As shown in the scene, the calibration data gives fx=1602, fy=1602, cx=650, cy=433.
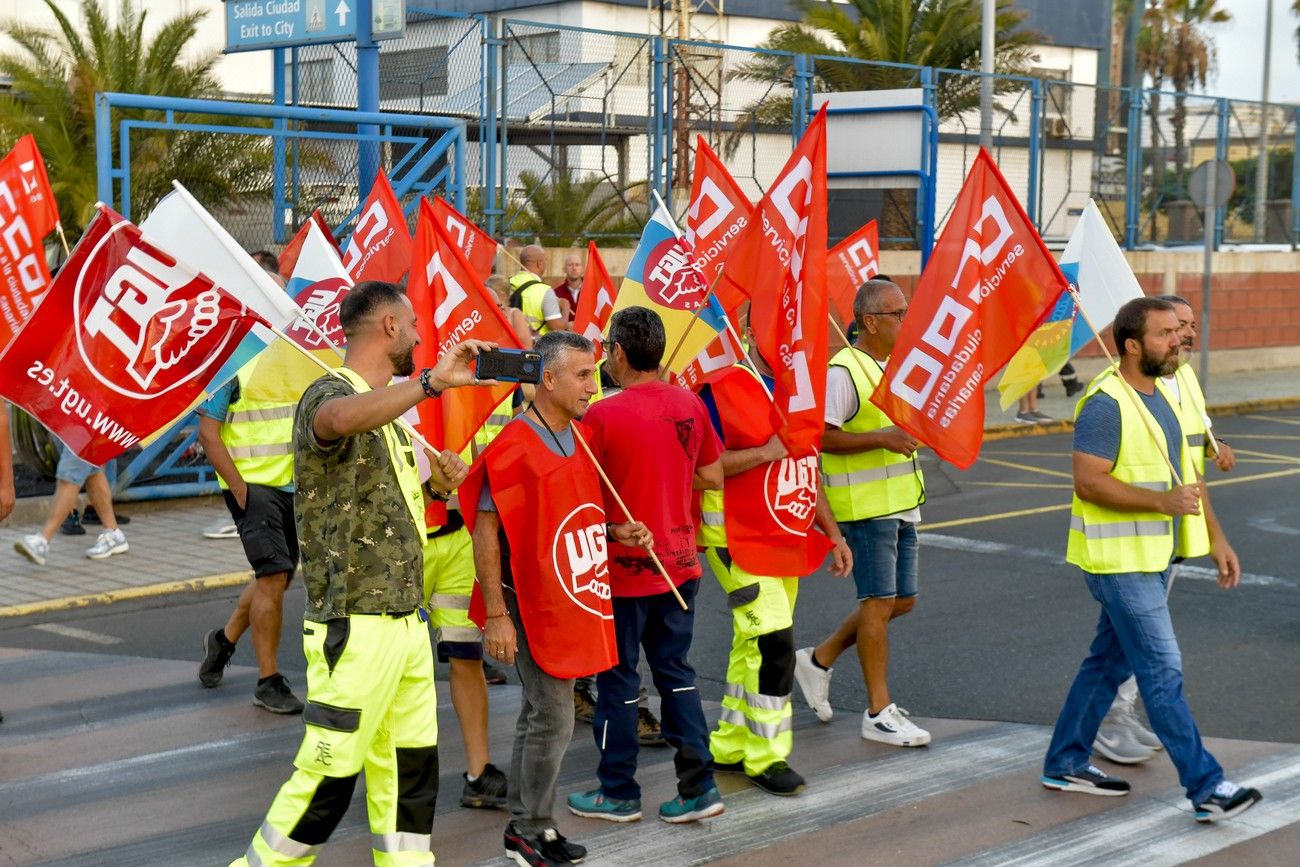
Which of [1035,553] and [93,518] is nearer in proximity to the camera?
[1035,553]

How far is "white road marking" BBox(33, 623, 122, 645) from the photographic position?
8.73 m

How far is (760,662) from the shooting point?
606 centimetres

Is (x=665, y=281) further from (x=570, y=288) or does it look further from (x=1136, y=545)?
(x=570, y=288)

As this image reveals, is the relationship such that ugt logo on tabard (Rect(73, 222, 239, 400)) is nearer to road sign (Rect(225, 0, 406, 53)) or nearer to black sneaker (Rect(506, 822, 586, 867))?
black sneaker (Rect(506, 822, 586, 867))

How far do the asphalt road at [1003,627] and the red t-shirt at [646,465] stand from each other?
1909mm

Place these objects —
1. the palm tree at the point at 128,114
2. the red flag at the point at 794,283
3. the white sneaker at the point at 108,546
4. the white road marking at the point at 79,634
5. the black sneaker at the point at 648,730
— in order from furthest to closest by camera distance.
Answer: the palm tree at the point at 128,114 → the white sneaker at the point at 108,546 → the white road marking at the point at 79,634 → the black sneaker at the point at 648,730 → the red flag at the point at 794,283

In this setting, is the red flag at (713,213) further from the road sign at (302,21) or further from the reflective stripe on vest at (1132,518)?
the road sign at (302,21)

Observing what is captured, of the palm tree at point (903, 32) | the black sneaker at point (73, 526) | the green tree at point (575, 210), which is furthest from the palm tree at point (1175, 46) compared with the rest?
the black sneaker at point (73, 526)

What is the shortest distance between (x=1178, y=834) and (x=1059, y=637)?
9.83 feet

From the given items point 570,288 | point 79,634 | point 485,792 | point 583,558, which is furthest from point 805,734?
point 570,288

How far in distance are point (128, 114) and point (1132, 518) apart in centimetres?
1239

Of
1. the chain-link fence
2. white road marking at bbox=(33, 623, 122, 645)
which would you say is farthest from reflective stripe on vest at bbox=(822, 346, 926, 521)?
the chain-link fence

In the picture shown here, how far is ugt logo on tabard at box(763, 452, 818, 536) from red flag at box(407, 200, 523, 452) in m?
1.13

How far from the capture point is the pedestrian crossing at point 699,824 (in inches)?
215
